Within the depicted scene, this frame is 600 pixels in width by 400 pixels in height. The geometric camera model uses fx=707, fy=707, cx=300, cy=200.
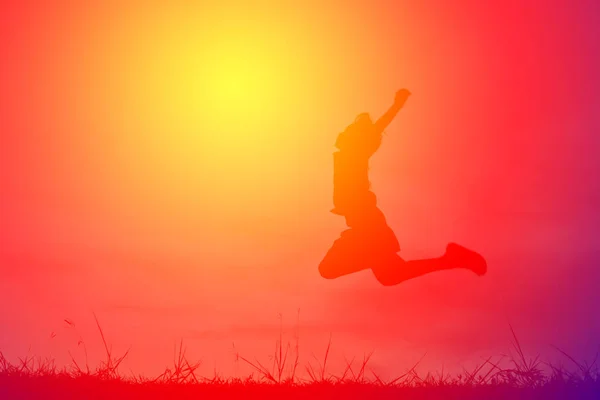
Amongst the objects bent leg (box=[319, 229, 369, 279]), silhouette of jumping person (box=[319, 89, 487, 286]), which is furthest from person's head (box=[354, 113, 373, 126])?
bent leg (box=[319, 229, 369, 279])

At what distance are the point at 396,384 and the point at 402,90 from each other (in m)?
4.17

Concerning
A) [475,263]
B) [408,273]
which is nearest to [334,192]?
[408,273]

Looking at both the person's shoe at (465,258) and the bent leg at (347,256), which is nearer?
the bent leg at (347,256)

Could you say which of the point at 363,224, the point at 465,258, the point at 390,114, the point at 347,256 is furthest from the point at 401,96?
the point at 465,258

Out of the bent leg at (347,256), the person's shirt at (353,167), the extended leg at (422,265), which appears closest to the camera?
the person's shirt at (353,167)

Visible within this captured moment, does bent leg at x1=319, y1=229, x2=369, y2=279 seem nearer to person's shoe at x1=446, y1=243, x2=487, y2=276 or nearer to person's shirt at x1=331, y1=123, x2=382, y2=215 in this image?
person's shirt at x1=331, y1=123, x2=382, y2=215

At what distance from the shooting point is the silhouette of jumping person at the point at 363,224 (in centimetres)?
892

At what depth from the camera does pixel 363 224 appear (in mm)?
9109

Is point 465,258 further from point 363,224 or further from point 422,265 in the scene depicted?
point 363,224

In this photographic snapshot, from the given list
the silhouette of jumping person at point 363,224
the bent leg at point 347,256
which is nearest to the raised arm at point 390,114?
the silhouette of jumping person at point 363,224

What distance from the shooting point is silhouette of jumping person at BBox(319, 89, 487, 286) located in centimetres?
892

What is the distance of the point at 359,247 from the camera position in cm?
913

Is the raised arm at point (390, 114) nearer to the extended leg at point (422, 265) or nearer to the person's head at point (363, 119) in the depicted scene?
the person's head at point (363, 119)

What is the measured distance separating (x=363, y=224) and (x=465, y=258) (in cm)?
148
